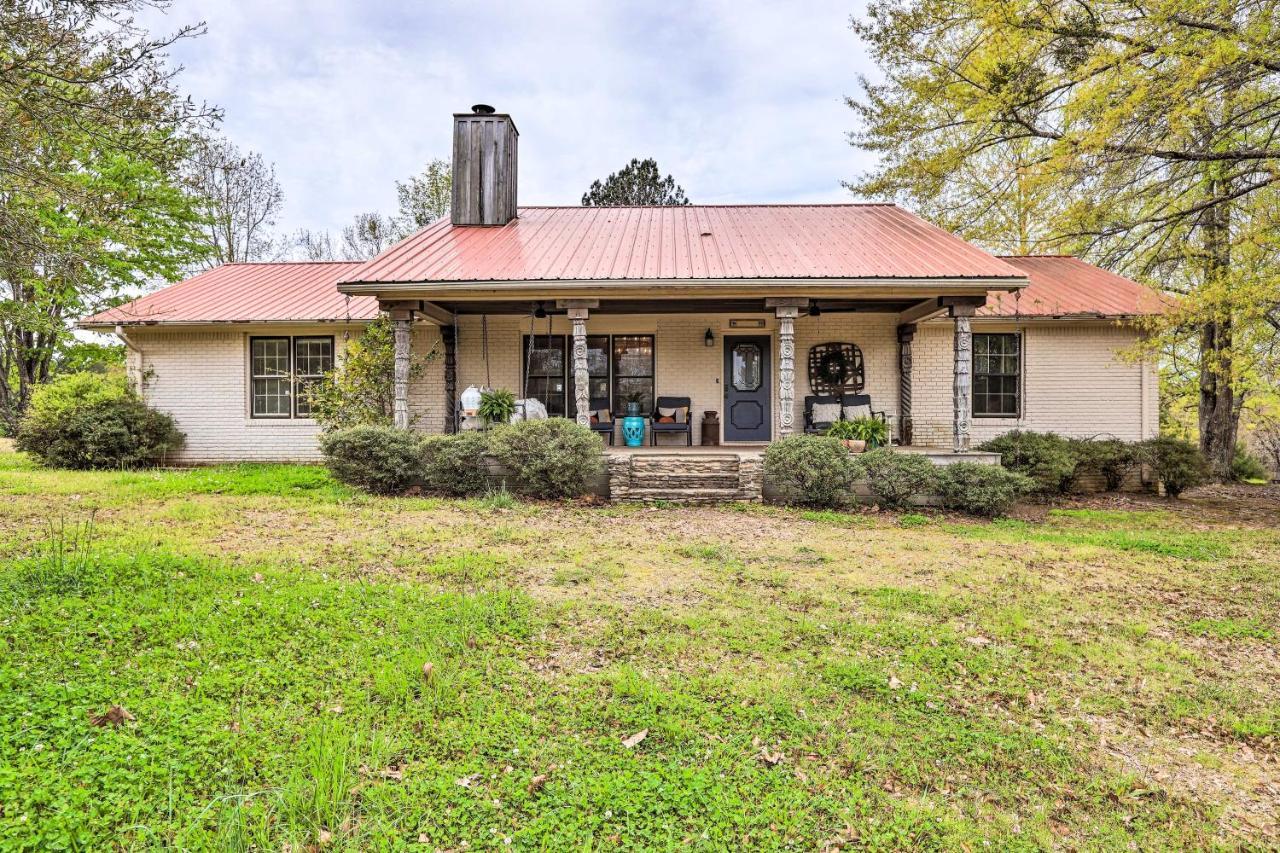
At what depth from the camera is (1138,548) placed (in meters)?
6.45

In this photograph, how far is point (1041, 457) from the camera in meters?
9.37

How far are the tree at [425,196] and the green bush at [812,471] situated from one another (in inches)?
722

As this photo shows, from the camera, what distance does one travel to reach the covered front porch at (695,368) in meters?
11.6

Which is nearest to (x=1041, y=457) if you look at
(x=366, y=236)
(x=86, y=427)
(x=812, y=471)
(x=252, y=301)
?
(x=812, y=471)

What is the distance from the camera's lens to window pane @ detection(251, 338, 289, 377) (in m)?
12.3

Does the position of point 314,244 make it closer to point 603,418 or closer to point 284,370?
point 284,370

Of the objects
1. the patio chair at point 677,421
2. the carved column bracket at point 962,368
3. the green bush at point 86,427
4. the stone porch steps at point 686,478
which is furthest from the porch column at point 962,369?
the green bush at point 86,427

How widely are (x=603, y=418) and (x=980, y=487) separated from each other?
6.17m

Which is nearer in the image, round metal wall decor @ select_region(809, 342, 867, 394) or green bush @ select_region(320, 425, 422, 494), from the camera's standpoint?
green bush @ select_region(320, 425, 422, 494)

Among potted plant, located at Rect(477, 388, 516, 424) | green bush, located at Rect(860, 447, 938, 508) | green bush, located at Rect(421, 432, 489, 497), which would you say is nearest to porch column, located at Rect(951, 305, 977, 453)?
green bush, located at Rect(860, 447, 938, 508)

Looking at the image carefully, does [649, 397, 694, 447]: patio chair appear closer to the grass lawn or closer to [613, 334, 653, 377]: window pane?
[613, 334, 653, 377]: window pane

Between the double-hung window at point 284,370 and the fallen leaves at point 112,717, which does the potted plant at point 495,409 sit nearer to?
the double-hung window at point 284,370

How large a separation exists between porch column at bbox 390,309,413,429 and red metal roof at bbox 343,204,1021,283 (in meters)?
0.66

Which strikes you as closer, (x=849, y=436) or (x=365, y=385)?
(x=849, y=436)
